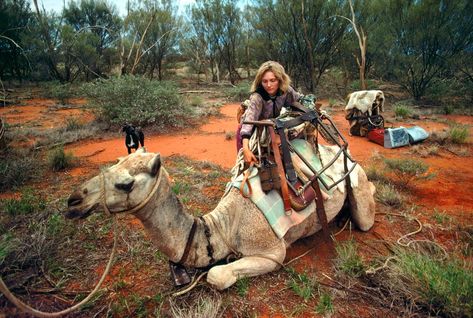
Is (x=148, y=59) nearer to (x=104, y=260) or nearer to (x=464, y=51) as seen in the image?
(x=464, y=51)

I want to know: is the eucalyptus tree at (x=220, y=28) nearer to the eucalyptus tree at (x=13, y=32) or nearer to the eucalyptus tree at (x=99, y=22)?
the eucalyptus tree at (x=99, y=22)

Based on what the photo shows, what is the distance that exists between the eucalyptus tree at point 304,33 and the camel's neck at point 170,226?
50.1 feet

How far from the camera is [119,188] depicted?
6.64 feet

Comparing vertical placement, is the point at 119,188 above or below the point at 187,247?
above

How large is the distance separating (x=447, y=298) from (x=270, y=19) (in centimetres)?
2014

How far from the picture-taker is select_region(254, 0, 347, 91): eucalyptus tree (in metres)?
16.8

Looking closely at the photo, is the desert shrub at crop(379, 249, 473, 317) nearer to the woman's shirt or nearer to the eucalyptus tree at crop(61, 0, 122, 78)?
the woman's shirt

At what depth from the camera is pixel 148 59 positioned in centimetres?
2408

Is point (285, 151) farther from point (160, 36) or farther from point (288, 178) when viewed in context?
point (160, 36)

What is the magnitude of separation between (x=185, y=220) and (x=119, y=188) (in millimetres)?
656

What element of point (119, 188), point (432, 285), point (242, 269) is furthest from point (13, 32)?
point (432, 285)

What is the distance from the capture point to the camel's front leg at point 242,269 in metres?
2.47

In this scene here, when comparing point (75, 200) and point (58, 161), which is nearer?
point (75, 200)

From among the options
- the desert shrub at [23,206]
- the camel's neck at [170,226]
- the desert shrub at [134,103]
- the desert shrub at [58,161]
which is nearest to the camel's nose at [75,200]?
the camel's neck at [170,226]
